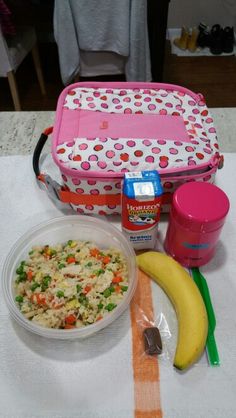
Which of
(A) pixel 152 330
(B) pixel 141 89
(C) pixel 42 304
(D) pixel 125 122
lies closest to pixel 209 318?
(A) pixel 152 330

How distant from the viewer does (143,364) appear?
0.50m

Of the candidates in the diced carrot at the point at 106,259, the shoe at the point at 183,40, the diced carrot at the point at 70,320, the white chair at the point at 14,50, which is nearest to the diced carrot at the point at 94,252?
the diced carrot at the point at 106,259

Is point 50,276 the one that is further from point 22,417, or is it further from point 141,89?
point 141,89

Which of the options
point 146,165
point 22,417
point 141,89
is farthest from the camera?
point 141,89

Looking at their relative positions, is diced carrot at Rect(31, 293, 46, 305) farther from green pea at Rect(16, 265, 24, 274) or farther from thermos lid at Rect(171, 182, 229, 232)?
thermos lid at Rect(171, 182, 229, 232)

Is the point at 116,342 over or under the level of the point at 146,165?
under

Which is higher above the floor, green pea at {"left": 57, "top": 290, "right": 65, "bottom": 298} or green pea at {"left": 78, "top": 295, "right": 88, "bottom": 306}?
green pea at {"left": 57, "top": 290, "right": 65, "bottom": 298}

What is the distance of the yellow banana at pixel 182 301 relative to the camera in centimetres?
48

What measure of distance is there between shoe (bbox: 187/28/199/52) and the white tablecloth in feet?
6.78

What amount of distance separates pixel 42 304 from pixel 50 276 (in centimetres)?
5

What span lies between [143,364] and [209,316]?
0.43 ft

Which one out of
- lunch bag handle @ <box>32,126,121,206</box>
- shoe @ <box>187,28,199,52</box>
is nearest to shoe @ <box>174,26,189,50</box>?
shoe @ <box>187,28,199,52</box>

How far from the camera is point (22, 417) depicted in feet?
1.50

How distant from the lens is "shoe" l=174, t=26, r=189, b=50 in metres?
2.19
